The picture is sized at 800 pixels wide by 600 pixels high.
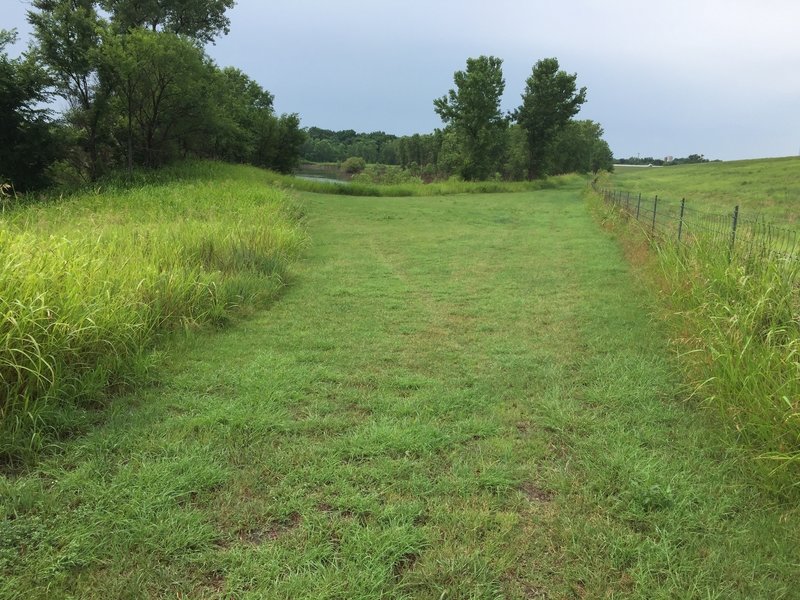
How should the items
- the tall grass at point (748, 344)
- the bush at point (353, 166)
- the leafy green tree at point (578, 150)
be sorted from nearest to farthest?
the tall grass at point (748, 344), the leafy green tree at point (578, 150), the bush at point (353, 166)

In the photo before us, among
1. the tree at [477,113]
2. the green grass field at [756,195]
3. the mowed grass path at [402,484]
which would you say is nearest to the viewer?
the mowed grass path at [402,484]

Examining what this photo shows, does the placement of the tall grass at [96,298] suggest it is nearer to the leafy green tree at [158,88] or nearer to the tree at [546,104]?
the leafy green tree at [158,88]

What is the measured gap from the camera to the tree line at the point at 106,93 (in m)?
17.1

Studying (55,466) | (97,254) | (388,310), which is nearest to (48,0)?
(97,254)

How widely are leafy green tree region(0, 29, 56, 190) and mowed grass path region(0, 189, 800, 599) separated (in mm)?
17639

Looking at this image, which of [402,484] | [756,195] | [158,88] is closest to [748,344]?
[402,484]

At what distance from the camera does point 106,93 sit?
64.9 feet

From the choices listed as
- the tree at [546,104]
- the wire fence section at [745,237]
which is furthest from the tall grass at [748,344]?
the tree at [546,104]

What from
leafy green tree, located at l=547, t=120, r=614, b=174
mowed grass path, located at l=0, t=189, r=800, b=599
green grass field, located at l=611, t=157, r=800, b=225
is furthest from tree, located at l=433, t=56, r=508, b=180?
mowed grass path, located at l=0, t=189, r=800, b=599

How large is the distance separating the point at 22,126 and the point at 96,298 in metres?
18.3

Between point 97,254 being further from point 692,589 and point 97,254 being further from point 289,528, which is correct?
point 692,589

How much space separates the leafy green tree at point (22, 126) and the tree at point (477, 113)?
26600 mm

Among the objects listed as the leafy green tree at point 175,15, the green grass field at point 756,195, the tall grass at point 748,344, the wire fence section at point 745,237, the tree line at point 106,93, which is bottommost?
the tall grass at point 748,344

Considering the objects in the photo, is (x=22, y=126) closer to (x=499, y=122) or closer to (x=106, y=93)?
(x=106, y=93)
